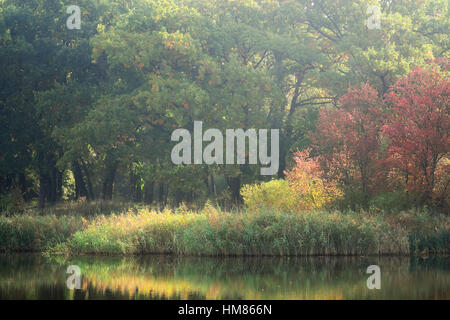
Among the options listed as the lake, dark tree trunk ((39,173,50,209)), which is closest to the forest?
dark tree trunk ((39,173,50,209))

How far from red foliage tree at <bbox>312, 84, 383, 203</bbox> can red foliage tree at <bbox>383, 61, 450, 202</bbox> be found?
663 millimetres

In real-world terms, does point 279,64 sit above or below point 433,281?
above

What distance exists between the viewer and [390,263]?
14047 mm

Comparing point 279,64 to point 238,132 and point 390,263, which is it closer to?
point 238,132

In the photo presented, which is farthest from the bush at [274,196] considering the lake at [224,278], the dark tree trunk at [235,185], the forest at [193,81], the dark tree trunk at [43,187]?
the dark tree trunk at [43,187]

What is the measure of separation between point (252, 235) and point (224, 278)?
11.1ft

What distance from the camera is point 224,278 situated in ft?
40.0

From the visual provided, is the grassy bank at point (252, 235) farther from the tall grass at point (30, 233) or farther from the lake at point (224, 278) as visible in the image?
the lake at point (224, 278)

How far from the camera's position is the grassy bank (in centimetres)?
1548

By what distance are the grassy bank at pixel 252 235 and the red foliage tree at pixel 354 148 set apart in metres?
2.61

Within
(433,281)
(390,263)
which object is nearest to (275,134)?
(390,263)

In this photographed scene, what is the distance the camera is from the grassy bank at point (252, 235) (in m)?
15.5

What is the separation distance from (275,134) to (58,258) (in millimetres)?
14990
